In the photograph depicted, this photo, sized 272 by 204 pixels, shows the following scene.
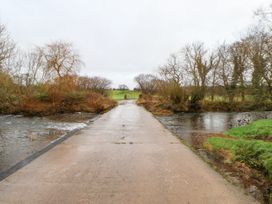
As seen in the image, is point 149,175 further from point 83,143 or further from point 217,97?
point 217,97

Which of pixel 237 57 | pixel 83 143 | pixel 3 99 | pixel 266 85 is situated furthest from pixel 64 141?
pixel 237 57

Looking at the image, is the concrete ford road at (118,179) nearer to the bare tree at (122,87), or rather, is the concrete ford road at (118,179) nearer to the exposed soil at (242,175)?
the exposed soil at (242,175)

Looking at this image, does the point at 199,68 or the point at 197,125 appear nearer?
the point at 197,125

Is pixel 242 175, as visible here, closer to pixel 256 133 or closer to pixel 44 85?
pixel 256 133

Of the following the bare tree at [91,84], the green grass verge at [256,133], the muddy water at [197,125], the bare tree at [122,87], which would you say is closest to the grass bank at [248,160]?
the muddy water at [197,125]

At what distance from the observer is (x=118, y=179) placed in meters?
6.21

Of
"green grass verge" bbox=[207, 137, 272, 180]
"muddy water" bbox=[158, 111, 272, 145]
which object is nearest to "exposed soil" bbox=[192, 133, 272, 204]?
"green grass verge" bbox=[207, 137, 272, 180]

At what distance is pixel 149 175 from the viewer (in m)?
6.49

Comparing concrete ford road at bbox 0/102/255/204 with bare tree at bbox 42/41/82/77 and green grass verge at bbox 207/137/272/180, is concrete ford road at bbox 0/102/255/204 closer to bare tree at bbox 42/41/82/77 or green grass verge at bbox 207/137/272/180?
green grass verge at bbox 207/137/272/180

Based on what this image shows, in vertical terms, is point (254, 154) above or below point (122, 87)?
below

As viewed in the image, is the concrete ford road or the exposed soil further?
the exposed soil

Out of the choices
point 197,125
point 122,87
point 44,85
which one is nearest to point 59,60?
point 44,85

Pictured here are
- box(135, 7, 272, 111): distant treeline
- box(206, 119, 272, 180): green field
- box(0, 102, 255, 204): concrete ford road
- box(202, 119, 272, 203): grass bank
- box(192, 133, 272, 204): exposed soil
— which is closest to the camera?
box(0, 102, 255, 204): concrete ford road

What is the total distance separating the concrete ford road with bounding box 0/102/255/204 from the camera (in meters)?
5.06
